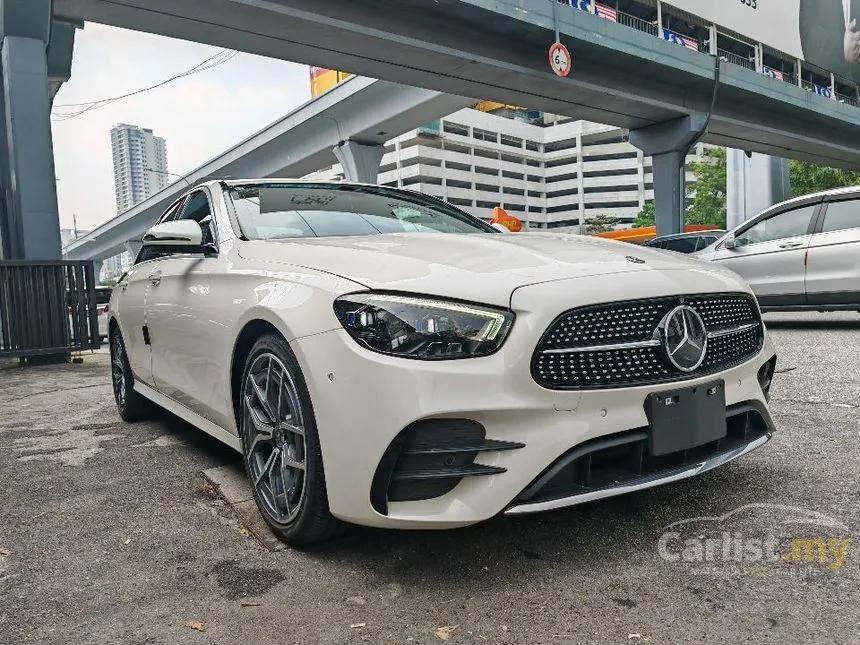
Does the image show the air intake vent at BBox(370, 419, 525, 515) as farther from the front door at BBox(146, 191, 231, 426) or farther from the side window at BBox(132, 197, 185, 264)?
the side window at BBox(132, 197, 185, 264)

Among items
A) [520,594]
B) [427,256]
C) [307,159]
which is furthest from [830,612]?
[307,159]

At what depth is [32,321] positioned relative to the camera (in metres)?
9.56

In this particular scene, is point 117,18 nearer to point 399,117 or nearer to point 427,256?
point 399,117

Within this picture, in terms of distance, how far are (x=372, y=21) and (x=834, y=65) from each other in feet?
100

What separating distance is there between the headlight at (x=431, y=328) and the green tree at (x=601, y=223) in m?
87.2

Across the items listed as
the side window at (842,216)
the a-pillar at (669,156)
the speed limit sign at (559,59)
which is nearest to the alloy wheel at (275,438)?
the side window at (842,216)

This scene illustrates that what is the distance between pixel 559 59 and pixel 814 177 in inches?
1137

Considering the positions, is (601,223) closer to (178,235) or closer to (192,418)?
(192,418)

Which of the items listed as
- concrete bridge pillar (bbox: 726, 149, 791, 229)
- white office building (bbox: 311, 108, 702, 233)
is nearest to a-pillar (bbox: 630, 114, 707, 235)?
concrete bridge pillar (bbox: 726, 149, 791, 229)

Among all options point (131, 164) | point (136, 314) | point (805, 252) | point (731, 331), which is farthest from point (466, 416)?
point (131, 164)

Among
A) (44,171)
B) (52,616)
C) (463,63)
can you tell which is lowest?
(52,616)

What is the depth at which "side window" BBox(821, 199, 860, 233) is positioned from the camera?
748 centimetres

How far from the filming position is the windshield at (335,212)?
317cm

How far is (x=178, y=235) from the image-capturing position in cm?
316
